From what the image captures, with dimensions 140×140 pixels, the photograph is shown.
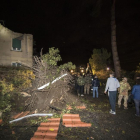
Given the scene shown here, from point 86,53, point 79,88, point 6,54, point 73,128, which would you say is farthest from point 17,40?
point 86,53

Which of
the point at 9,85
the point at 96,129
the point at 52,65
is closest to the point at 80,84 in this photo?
the point at 52,65

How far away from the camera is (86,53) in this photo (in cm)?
3638

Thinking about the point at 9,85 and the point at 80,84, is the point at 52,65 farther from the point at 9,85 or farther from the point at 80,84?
the point at 80,84

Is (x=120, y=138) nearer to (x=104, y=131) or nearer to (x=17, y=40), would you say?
(x=104, y=131)

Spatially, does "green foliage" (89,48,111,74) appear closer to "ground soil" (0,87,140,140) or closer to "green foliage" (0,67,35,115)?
"green foliage" (0,67,35,115)

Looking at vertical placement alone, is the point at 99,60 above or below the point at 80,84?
above

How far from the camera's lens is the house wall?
1387 centimetres

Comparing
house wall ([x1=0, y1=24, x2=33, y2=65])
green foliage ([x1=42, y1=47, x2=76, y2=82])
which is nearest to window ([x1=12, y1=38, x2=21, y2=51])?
house wall ([x1=0, y1=24, x2=33, y2=65])

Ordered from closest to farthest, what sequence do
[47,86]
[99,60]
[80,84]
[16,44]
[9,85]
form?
[47,86], [9,85], [80,84], [16,44], [99,60]

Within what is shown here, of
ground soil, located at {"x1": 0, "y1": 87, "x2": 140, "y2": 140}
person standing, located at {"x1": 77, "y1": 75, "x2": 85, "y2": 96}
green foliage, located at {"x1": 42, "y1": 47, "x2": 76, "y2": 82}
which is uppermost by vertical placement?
green foliage, located at {"x1": 42, "y1": 47, "x2": 76, "y2": 82}

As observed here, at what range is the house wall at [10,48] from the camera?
13867mm

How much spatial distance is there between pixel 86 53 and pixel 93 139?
112 ft

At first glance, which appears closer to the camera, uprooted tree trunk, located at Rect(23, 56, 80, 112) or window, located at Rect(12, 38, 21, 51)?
uprooted tree trunk, located at Rect(23, 56, 80, 112)

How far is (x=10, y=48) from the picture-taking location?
47.3 feet
